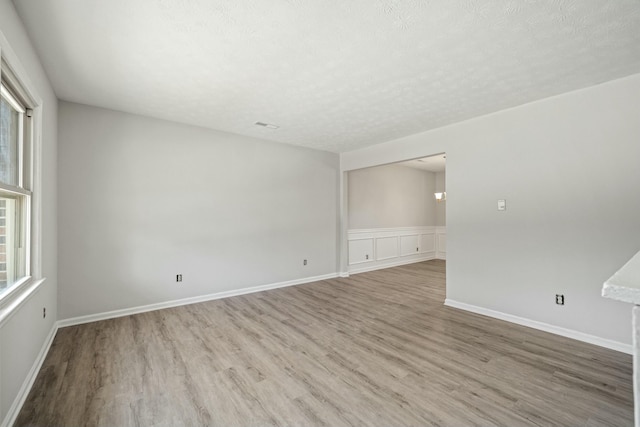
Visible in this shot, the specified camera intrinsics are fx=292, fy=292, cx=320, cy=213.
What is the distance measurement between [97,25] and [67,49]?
1.78 feet

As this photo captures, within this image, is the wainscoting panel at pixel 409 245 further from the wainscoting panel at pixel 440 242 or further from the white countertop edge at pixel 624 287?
the white countertop edge at pixel 624 287

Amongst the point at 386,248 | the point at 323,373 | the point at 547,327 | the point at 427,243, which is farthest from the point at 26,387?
the point at 427,243

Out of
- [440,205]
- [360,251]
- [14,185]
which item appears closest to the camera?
[14,185]

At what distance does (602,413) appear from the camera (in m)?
1.85

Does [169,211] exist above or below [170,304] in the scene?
above

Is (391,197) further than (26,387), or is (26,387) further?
(391,197)

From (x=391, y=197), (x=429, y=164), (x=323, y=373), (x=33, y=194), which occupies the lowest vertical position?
(x=323, y=373)

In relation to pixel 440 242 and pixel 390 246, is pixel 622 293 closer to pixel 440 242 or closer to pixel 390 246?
pixel 390 246

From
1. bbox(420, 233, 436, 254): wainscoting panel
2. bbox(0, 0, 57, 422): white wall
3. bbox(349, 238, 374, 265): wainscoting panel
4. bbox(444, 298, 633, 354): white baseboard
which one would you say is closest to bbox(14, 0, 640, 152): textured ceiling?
bbox(0, 0, 57, 422): white wall

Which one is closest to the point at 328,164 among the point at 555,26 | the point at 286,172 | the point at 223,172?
the point at 286,172

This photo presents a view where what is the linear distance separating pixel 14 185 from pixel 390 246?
644 cm

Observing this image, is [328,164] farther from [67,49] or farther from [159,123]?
[67,49]

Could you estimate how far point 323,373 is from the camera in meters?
2.33

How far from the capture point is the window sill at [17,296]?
1.67 m
